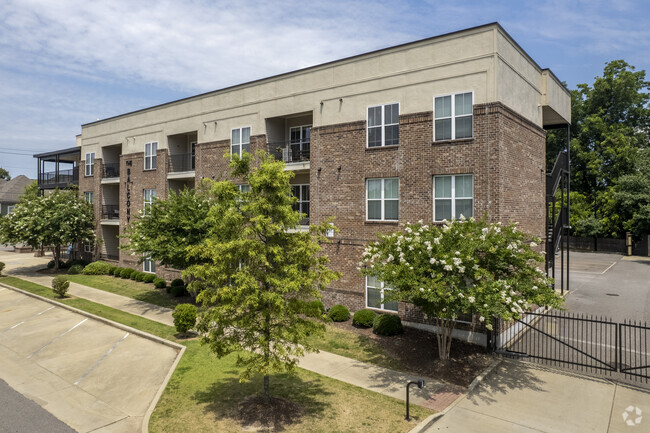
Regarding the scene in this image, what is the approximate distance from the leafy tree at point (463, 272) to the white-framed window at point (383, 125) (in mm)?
6069

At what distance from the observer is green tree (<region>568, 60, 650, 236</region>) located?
1869 inches

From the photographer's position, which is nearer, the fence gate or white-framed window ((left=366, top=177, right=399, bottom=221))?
the fence gate

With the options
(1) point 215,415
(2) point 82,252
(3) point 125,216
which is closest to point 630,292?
(1) point 215,415

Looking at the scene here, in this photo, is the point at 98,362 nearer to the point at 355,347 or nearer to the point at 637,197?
the point at 355,347

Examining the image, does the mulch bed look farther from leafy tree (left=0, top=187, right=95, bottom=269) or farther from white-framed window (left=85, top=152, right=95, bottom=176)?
white-framed window (left=85, top=152, right=95, bottom=176)

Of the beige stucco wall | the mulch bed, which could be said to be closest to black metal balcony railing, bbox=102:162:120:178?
the beige stucco wall

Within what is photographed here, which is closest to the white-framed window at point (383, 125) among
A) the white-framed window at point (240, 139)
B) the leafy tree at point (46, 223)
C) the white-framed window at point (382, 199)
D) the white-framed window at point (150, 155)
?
the white-framed window at point (382, 199)

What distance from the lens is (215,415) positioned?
33.5 ft

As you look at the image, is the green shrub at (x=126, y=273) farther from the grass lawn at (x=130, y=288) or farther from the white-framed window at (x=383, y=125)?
the white-framed window at (x=383, y=125)

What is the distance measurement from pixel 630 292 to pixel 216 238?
26601 millimetres

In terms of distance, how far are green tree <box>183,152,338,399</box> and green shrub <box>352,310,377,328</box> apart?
281 inches

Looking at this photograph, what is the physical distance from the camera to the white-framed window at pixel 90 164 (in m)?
35.3

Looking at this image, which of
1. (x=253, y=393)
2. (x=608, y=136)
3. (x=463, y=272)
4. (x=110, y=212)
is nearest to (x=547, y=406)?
(x=463, y=272)

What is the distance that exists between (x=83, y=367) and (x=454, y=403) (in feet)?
39.2
